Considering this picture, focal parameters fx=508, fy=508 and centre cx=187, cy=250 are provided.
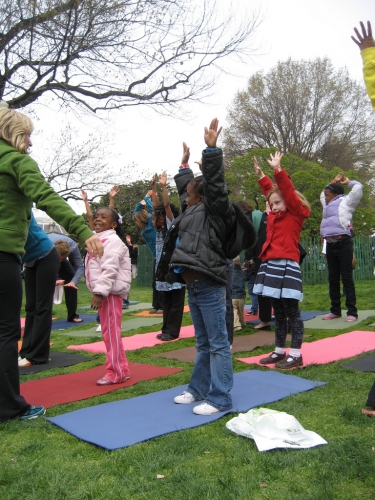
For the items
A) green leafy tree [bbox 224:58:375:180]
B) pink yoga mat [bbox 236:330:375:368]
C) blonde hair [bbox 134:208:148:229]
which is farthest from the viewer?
green leafy tree [bbox 224:58:375:180]

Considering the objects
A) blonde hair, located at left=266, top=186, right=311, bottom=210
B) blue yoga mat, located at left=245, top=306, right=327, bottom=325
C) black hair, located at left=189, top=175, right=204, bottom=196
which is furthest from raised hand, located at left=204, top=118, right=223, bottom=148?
blue yoga mat, located at left=245, top=306, right=327, bottom=325

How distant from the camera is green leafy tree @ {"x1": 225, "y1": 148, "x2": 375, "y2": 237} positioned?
2017cm

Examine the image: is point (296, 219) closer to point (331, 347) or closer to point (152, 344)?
point (331, 347)

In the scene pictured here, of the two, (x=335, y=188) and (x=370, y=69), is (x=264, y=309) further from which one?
(x=370, y=69)

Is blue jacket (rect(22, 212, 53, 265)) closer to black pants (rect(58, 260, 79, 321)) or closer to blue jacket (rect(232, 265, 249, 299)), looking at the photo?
blue jacket (rect(232, 265, 249, 299))

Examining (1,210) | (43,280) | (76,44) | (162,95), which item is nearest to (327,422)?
(1,210)

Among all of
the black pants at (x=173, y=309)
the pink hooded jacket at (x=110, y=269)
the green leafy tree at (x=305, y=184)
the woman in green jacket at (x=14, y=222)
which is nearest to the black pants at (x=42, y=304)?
the pink hooded jacket at (x=110, y=269)

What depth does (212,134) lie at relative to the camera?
3291mm

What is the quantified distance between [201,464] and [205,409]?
32.7 inches

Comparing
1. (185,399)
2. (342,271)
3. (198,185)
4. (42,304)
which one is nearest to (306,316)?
(342,271)

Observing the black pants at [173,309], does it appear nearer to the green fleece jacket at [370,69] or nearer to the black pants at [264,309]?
the black pants at [264,309]

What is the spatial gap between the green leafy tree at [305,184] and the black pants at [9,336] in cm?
1741

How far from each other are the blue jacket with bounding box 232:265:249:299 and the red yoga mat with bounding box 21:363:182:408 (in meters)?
2.12

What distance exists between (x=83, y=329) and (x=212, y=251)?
200 inches
